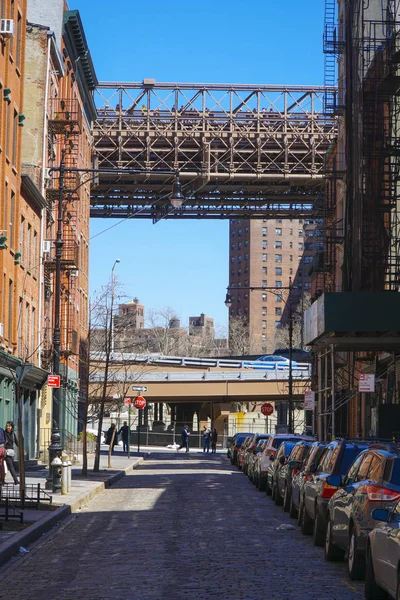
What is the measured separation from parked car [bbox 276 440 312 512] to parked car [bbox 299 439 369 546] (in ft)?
12.8

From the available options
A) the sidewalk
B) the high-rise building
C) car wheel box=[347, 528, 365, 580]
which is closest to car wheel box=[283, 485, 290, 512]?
the sidewalk

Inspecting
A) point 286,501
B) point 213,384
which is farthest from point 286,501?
point 213,384

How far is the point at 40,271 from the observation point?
47.8m

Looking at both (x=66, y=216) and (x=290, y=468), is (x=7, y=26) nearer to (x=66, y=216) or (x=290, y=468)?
(x=290, y=468)

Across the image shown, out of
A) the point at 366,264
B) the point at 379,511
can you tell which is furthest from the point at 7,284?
the point at 379,511

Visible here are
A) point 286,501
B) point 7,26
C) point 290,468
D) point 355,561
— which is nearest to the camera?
→ point 355,561

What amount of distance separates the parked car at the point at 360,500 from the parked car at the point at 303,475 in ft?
14.4

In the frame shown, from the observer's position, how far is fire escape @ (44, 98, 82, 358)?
50.4 m

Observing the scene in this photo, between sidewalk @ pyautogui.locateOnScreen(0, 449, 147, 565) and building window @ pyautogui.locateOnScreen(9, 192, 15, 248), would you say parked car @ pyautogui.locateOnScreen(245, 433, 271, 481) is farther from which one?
building window @ pyautogui.locateOnScreen(9, 192, 15, 248)

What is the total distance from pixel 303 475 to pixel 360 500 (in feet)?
24.5

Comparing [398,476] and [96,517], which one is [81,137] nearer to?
[96,517]

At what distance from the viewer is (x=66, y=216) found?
2255 inches

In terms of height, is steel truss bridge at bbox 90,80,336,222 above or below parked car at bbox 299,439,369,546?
above

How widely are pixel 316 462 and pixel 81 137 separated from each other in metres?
46.8
